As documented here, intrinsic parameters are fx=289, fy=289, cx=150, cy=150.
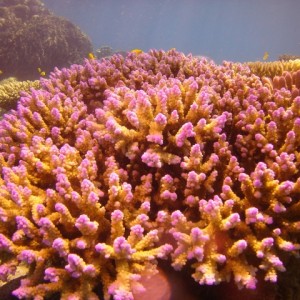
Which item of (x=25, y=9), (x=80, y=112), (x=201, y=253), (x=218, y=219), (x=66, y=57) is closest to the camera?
(x=201, y=253)

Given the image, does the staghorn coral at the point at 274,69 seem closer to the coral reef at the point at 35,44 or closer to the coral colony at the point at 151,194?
the coral colony at the point at 151,194

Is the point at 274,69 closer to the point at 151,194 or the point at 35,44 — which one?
the point at 151,194

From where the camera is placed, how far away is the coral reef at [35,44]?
14.6 meters

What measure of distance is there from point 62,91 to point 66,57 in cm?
1337

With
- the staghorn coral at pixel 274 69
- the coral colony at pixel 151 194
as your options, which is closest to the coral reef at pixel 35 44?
the staghorn coral at pixel 274 69

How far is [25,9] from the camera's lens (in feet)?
59.0

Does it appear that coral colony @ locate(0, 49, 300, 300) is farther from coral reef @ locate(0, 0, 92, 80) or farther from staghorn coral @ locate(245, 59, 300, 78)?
coral reef @ locate(0, 0, 92, 80)

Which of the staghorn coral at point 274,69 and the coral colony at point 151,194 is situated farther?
the staghorn coral at point 274,69

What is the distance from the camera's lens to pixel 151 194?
2396mm

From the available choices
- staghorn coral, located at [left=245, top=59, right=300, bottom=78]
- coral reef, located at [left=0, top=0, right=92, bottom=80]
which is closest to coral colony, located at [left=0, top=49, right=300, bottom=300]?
staghorn coral, located at [left=245, top=59, right=300, bottom=78]

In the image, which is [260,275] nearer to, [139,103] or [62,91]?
[139,103]

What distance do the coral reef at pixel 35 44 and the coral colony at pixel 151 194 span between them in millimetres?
13210

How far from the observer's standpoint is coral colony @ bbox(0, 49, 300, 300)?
1.88 m

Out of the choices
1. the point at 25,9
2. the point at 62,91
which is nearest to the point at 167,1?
the point at 25,9
